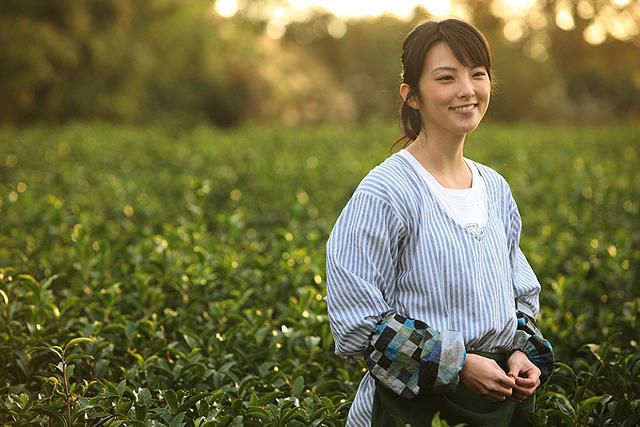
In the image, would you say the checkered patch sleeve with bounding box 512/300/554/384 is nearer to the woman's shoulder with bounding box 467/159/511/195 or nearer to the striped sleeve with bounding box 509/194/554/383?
the striped sleeve with bounding box 509/194/554/383

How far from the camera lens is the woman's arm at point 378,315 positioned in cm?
170

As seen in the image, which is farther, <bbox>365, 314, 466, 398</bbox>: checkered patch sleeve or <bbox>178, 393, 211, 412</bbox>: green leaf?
<bbox>178, 393, 211, 412</bbox>: green leaf

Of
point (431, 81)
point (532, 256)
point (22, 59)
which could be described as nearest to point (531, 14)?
point (22, 59)

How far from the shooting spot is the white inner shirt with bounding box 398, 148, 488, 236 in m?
1.89

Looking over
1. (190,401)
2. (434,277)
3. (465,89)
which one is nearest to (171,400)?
(190,401)

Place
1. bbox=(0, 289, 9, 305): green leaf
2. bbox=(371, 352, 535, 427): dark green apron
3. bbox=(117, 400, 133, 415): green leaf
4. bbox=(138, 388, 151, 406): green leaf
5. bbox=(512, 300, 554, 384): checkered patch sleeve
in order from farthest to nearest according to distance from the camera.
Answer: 1. bbox=(0, 289, 9, 305): green leaf
2. bbox=(138, 388, 151, 406): green leaf
3. bbox=(117, 400, 133, 415): green leaf
4. bbox=(512, 300, 554, 384): checkered patch sleeve
5. bbox=(371, 352, 535, 427): dark green apron

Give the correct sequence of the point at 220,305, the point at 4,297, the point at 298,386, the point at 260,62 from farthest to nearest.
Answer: the point at 260,62 → the point at 220,305 → the point at 4,297 → the point at 298,386

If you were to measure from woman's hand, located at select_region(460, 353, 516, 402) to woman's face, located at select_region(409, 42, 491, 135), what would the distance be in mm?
638

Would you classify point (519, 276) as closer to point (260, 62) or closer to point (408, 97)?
point (408, 97)

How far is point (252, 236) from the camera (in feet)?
17.1

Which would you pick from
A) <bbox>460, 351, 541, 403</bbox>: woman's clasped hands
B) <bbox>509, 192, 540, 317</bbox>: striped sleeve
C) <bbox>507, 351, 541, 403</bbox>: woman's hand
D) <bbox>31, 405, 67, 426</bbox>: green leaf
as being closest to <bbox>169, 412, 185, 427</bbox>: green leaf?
<bbox>31, 405, 67, 426</bbox>: green leaf

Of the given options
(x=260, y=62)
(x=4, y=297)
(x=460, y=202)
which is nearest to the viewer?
(x=460, y=202)

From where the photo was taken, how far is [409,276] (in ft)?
6.01

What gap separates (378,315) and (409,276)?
0.52 ft
